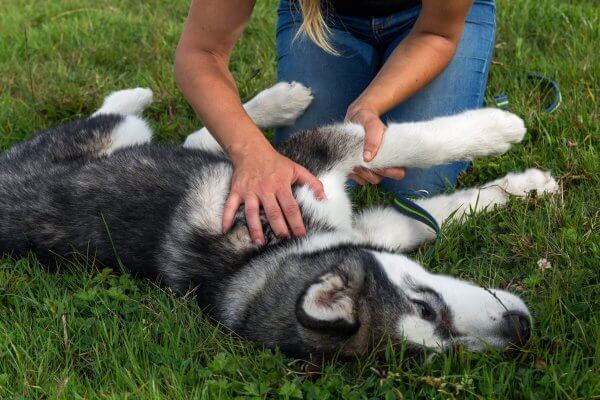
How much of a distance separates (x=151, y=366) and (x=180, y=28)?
13.7ft

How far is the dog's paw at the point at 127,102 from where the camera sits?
4.61 m

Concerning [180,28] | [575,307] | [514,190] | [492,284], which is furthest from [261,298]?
[180,28]

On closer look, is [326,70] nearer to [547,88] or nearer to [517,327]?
[547,88]

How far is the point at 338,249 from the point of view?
293 cm

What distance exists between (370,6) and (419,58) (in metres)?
0.68

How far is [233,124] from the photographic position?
3346 millimetres

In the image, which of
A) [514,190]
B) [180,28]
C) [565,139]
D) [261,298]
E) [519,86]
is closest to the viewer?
[261,298]

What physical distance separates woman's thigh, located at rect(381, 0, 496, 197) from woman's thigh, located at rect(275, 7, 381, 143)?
26 centimetres

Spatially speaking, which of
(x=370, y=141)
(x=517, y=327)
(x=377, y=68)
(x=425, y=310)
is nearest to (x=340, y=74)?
(x=377, y=68)

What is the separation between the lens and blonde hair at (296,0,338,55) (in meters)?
3.86

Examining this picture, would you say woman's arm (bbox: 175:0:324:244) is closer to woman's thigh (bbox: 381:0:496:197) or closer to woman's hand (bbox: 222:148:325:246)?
woman's hand (bbox: 222:148:325:246)

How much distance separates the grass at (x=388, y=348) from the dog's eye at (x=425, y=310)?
0.15 metres

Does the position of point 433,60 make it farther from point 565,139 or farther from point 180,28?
point 180,28

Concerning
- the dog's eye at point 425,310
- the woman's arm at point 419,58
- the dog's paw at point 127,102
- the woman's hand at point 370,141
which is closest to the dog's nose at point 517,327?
the dog's eye at point 425,310
